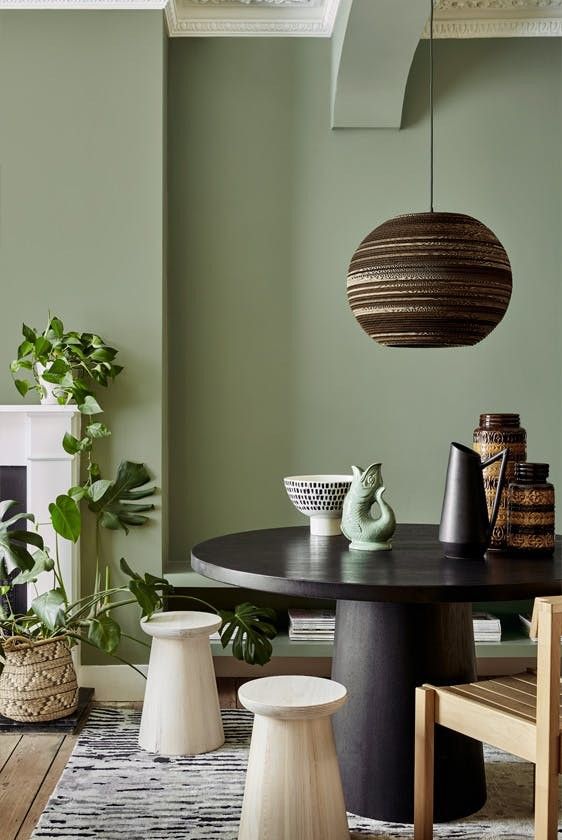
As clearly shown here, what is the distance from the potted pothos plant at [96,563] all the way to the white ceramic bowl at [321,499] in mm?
632

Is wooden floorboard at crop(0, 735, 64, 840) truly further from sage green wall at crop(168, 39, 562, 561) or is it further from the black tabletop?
sage green wall at crop(168, 39, 562, 561)

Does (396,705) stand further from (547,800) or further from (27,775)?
(27,775)

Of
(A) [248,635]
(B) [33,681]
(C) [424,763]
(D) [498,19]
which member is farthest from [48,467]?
(D) [498,19]

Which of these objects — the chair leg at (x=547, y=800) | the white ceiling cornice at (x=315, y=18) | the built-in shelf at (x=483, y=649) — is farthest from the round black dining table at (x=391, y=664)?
the white ceiling cornice at (x=315, y=18)

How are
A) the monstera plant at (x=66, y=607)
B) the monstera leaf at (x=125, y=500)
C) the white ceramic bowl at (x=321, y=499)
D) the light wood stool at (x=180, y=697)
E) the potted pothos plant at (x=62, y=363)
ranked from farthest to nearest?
1. the monstera leaf at (x=125, y=500)
2. the potted pothos plant at (x=62, y=363)
3. the monstera plant at (x=66, y=607)
4. the light wood stool at (x=180, y=697)
5. the white ceramic bowl at (x=321, y=499)

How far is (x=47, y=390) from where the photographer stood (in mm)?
3357

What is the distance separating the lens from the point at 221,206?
376 centimetres

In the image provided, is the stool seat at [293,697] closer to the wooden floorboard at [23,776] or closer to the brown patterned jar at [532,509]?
the brown patterned jar at [532,509]

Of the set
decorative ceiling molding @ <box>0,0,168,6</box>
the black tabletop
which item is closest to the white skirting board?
the black tabletop

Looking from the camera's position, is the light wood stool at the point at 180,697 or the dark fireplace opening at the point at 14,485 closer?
the light wood stool at the point at 180,697

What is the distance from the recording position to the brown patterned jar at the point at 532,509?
2.28 m

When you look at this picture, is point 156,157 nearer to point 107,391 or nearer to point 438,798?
point 107,391

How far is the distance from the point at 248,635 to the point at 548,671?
4.53ft

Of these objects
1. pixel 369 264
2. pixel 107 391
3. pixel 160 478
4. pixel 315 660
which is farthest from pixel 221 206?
pixel 315 660
